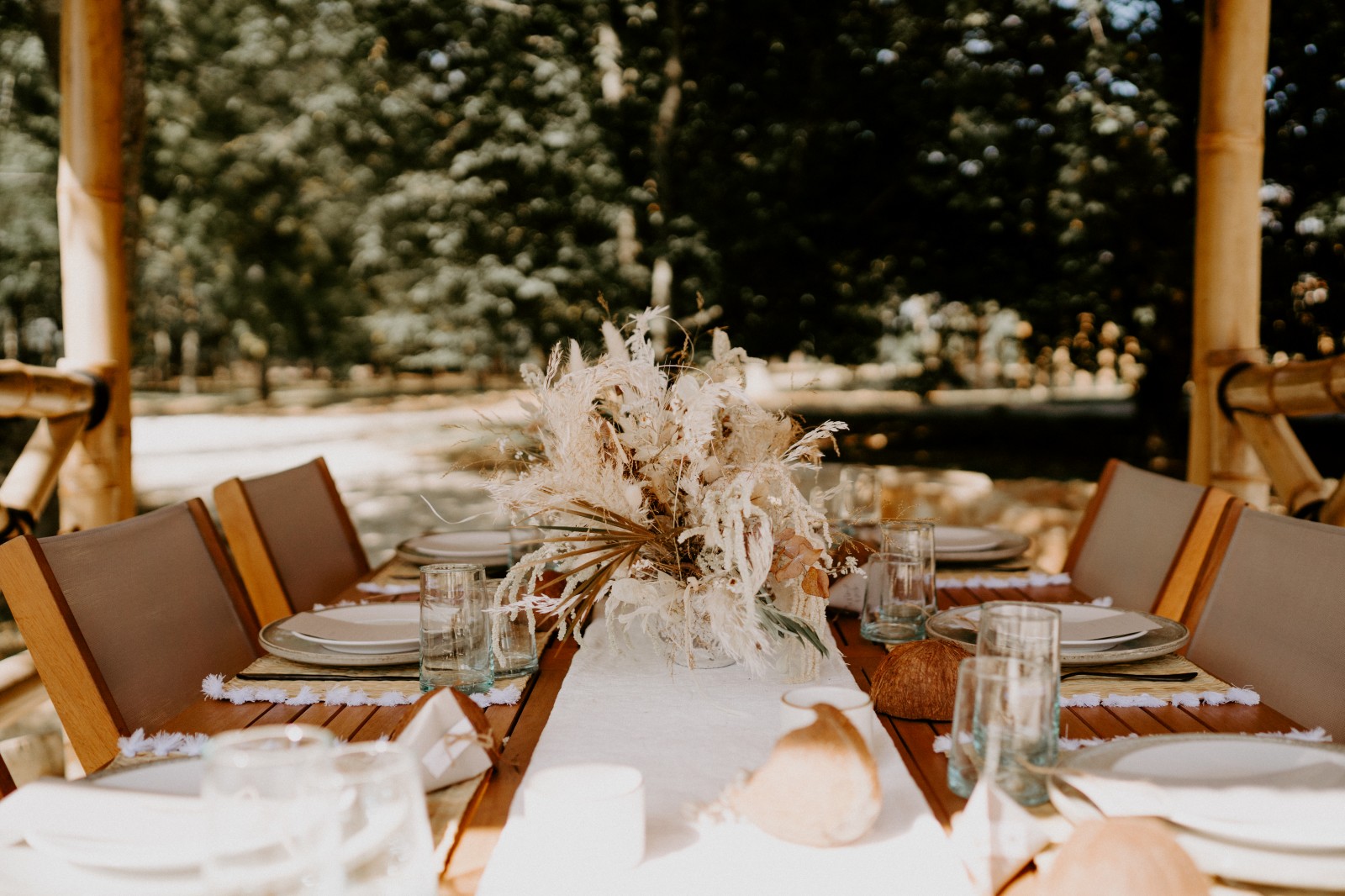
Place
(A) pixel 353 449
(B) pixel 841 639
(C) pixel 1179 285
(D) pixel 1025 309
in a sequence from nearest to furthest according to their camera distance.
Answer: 1. (B) pixel 841 639
2. (C) pixel 1179 285
3. (D) pixel 1025 309
4. (A) pixel 353 449

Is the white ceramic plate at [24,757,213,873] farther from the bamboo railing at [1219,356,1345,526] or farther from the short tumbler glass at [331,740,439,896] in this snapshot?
the bamboo railing at [1219,356,1345,526]

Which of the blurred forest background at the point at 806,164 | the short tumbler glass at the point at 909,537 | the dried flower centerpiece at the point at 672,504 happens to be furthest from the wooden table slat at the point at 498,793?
the blurred forest background at the point at 806,164

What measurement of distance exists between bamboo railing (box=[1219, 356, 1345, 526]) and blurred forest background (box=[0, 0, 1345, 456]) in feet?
11.3

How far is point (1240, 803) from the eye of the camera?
0.81m

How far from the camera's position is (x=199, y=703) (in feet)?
3.98

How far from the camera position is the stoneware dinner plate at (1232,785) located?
73 cm

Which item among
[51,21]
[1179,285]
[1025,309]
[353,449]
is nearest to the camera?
[51,21]

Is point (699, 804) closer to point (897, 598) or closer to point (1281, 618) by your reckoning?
point (897, 598)

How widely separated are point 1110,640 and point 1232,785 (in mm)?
514

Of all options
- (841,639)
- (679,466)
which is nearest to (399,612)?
(679,466)

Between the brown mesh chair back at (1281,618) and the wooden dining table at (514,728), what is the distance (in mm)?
205

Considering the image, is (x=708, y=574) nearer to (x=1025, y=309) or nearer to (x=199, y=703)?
(x=199, y=703)

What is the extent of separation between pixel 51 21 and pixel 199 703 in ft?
11.1

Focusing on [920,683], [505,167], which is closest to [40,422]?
[920,683]
